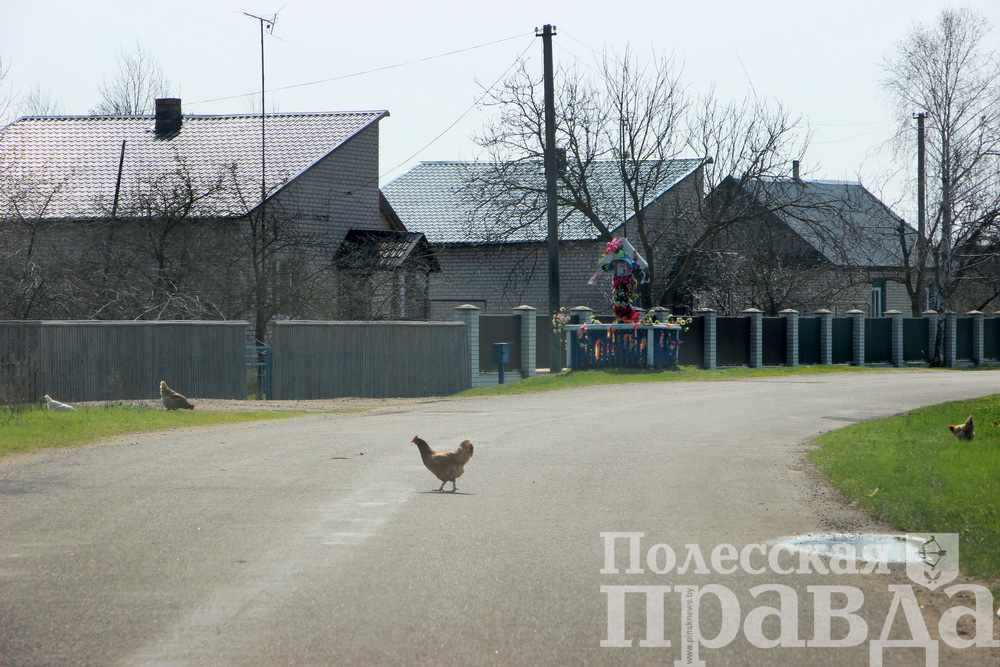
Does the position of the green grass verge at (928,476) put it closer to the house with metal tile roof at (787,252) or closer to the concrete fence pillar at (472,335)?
the concrete fence pillar at (472,335)

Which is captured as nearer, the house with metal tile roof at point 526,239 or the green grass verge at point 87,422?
the green grass verge at point 87,422

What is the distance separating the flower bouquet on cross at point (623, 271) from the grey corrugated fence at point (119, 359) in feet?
37.4

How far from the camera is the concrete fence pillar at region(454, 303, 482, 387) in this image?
27547 mm

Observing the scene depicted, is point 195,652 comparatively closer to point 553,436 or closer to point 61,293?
point 553,436

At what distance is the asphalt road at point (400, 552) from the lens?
535 cm

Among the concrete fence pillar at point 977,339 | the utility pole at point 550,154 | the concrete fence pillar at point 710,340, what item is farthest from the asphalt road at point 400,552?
the concrete fence pillar at point 977,339

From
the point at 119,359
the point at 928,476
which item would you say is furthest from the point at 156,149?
the point at 928,476

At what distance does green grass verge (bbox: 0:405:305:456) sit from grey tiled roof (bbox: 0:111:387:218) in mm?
12833

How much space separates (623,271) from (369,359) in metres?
8.56

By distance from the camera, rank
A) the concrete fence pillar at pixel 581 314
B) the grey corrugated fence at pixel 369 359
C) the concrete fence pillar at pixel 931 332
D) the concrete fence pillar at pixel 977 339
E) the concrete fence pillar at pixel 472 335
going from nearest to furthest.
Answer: the grey corrugated fence at pixel 369 359 → the concrete fence pillar at pixel 472 335 → the concrete fence pillar at pixel 581 314 → the concrete fence pillar at pixel 931 332 → the concrete fence pillar at pixel 977 339

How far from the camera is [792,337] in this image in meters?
35.6

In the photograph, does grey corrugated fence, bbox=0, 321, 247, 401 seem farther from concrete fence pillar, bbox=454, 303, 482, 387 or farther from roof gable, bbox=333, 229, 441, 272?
roof gable, bbox=333, 229, 441, 272

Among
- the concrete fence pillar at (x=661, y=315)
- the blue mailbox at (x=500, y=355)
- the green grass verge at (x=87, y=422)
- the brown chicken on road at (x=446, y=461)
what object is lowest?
the green grass verge at (x=87, y=422)

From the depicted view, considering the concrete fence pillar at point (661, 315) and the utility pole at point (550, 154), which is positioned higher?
the utility pole at point (550, 154)
